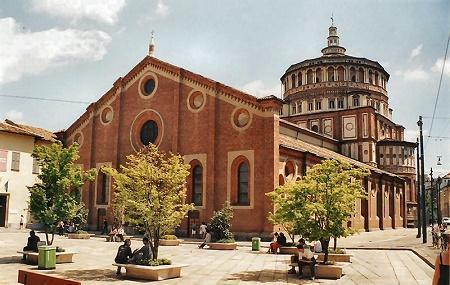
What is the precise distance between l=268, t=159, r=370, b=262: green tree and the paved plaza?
1675 mm

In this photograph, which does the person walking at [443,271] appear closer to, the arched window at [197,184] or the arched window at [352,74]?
the arched window at [197,184]

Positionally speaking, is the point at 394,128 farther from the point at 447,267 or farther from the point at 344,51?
the point at 447,267

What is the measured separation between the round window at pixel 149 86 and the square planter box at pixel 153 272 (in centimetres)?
2499

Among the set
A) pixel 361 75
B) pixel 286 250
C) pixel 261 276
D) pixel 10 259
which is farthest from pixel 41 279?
pixel 361 75

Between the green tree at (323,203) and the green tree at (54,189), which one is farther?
the green tree at (54,189)

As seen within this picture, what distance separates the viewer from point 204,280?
47.6 feet

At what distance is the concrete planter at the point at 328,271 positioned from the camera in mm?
15484

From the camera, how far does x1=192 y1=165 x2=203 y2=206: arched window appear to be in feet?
113

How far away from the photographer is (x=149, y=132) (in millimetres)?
38188

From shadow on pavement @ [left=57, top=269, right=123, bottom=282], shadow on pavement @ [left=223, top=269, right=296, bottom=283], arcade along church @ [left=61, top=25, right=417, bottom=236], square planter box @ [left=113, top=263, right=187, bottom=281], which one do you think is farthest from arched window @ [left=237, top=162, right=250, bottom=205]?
square planter box @ [left=113, top=263, right=187, bottom=281]

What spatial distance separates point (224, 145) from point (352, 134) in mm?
30014

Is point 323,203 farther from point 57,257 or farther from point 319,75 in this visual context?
point 319,75

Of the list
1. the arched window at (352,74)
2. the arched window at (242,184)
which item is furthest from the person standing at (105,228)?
the arched window at (352,74)

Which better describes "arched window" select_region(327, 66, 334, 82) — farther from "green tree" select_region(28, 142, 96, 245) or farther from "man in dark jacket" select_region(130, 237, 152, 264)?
"man in dark jacket" select_region(130, 237, 152, 264)
